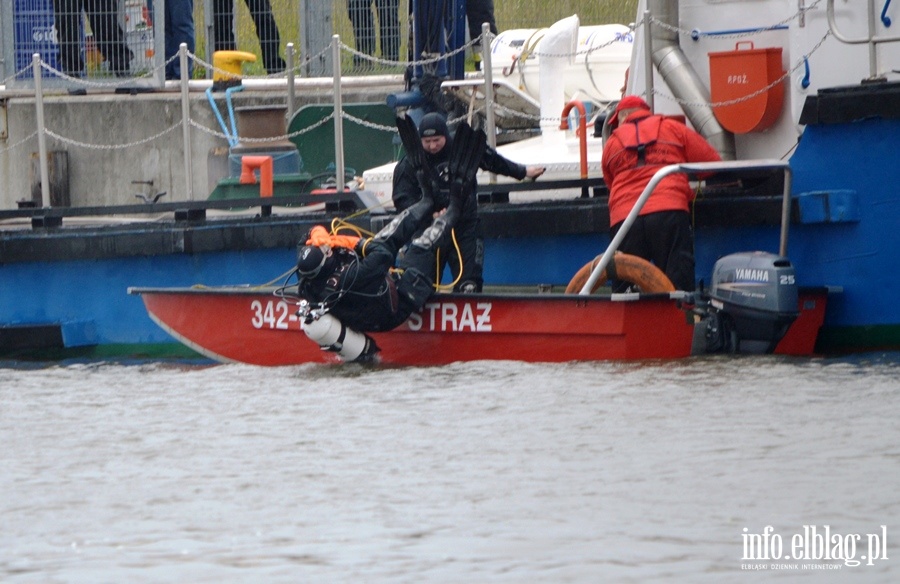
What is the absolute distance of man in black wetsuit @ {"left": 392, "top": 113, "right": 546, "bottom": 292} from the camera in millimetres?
9766

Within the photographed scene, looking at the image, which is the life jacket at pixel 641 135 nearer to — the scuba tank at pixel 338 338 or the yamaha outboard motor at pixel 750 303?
the yamaha outboard motor at pixel 750 303

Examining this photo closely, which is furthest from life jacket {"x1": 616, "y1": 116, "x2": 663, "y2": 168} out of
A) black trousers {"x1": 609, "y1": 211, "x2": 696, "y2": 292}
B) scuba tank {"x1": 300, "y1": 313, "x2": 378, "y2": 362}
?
scuba tank {"x1": 300, "y1": 313, "x2": 378, "y2": 362}

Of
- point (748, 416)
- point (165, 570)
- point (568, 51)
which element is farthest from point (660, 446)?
point (568, 51)

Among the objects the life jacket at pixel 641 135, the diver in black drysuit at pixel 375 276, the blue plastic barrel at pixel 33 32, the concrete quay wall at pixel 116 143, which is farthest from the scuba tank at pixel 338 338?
the blue plastic barrel at pixel 33 32

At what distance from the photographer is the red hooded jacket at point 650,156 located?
9.39m

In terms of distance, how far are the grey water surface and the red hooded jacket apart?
1.04 meters

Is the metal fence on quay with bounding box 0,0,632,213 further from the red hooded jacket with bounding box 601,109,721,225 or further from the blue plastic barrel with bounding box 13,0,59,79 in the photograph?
the red hooded jacket with bounding box 601,109,721,225

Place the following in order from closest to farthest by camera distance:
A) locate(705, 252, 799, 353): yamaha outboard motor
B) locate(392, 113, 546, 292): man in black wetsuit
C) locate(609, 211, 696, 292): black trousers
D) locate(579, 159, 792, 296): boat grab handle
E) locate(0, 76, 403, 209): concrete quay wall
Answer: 1. locate(705, 252, 799, 353): yamaha outboard motor
2. locate(579, 159, 792, 296): boat grab handle
3. locate(609, 211, 696, 292): black trousers
4. locate(392, 113, 546, 292): man in black wetsuit
5. locate(0, 76, 403, 209): concrete quay wall

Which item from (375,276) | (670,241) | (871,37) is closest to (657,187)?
(670,241)

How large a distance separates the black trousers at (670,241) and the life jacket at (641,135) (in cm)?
37

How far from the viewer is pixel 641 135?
31.0 feet

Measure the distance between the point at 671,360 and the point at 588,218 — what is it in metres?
1.31

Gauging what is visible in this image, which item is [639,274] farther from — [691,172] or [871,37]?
[871,37]

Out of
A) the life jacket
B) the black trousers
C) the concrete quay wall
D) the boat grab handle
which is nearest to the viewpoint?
the boat grab handle
